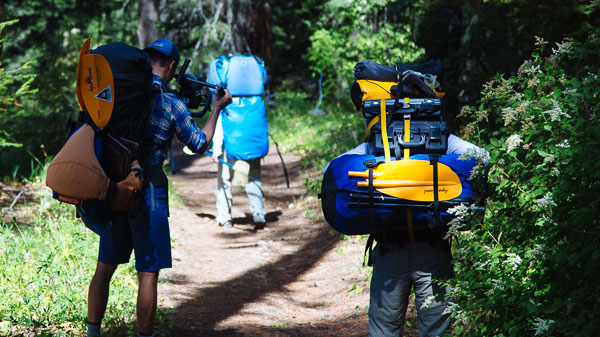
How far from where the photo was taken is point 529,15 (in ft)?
18.9

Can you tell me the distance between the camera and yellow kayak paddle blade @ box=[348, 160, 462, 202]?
3146 millimetres

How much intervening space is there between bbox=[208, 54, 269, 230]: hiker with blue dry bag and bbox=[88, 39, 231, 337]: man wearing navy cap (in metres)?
4.11

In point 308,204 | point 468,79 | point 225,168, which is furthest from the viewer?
point 308,204

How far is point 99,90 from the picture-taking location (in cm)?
360

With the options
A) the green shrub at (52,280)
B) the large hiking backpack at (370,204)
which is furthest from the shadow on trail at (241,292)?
the large hiking backpack at (370,204)

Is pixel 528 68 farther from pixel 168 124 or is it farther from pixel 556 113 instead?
pixel 168 124

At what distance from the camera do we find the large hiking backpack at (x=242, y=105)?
818cm

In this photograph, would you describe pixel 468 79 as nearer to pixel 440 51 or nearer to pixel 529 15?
pixel 440 51

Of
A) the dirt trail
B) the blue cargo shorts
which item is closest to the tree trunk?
the dirt trail

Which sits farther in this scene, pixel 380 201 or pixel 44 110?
pixel 44 110

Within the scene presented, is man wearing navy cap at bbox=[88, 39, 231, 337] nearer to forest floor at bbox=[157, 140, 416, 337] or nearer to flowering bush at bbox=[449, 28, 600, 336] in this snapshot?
forest floor at bbox=[157, 140, 416, 337]

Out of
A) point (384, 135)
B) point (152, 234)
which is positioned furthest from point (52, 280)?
point (384, 135)

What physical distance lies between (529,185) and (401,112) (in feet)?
2.60

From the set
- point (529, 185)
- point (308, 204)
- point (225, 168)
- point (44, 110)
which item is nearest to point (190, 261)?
point (225, 168)
